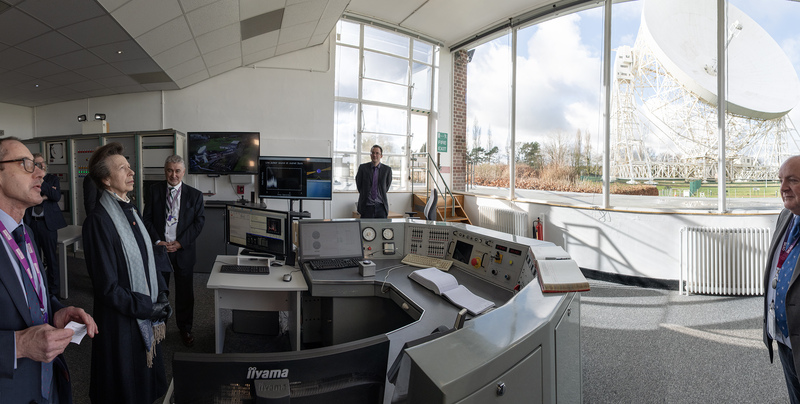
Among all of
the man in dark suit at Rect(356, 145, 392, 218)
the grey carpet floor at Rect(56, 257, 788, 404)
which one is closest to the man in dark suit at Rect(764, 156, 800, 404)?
the grey carpet floor at Rect(56, 257, 788, 404)

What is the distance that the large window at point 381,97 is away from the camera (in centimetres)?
616

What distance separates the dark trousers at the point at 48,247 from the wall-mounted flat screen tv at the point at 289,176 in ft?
7.13

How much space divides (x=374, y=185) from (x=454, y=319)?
10.7 feet

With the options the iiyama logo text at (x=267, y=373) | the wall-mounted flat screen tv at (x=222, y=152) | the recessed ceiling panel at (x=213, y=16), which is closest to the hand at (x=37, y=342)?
the iiyama logo text at (x=267, y=373)

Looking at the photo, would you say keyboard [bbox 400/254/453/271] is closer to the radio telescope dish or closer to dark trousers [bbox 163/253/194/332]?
dark trousers [bbox 163/253/194/332]

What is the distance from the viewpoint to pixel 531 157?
5578 millimetres

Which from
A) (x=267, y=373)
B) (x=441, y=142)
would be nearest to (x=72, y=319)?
(x=267, y=373)

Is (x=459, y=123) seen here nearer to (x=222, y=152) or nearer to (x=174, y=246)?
(x=222, y=152)

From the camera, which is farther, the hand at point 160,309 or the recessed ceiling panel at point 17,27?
the recessed ceiling panel at point 17,27

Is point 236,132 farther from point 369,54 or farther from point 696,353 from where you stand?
point 696,353

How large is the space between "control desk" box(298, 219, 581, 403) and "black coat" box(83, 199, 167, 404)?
889mm

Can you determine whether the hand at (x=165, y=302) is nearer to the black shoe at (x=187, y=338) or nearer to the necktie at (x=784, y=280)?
the black shoe at (x=187, y=338)

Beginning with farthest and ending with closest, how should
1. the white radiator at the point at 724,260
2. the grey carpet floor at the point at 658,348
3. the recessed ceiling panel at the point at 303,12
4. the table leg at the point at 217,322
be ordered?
the recessed ceiling panel at the point at 303,12
the white radiator at the point at 724,260
the table leg at the point at 217,322
the grey carpet floor at the point at 658,348

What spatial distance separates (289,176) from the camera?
5.02 meters
